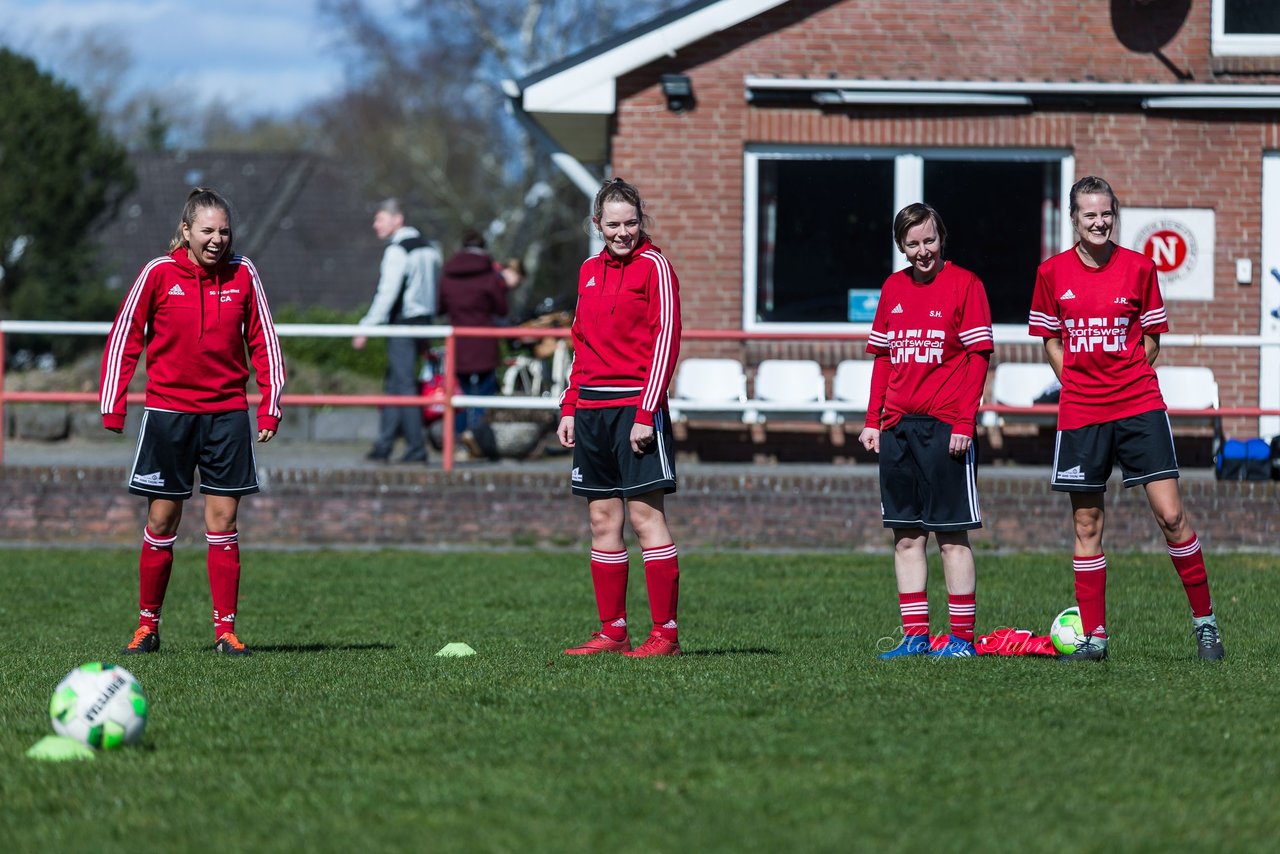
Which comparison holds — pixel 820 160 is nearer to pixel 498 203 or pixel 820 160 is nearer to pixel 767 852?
pixel 767 852

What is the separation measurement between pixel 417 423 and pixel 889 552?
153 inches

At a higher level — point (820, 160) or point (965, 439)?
point (820, 160)

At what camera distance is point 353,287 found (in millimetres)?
42438

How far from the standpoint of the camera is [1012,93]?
14.9m

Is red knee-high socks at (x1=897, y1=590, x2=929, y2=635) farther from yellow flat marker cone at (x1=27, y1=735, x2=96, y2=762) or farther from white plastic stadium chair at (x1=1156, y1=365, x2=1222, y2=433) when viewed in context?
white plastic stadium chair at (x1=1156, y1=365, x2=1222, y2=433)

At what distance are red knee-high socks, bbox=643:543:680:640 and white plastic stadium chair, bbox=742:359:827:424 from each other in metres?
7.43

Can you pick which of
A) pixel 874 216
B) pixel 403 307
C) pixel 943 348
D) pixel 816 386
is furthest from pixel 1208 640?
pixel 874 216

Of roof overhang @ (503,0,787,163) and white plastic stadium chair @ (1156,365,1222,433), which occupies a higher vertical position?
roof overhang @ (503,0,787,163)

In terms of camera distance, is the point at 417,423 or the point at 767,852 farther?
the point at 417,423

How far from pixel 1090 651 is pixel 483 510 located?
631 cm

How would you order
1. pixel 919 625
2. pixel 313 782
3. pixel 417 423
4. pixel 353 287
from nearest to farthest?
pixel 313 782 < pixel 919 625 < pixel 417 423 < pixel 353 287

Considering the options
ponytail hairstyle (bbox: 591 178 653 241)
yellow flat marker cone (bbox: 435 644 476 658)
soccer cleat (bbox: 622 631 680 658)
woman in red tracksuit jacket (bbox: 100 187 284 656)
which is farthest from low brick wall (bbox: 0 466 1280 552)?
ponytail hairstyle (bbox: 591 178 653 241)

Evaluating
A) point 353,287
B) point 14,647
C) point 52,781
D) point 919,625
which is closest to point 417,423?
point 14,647

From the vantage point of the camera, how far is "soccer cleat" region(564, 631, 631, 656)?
725 cm
